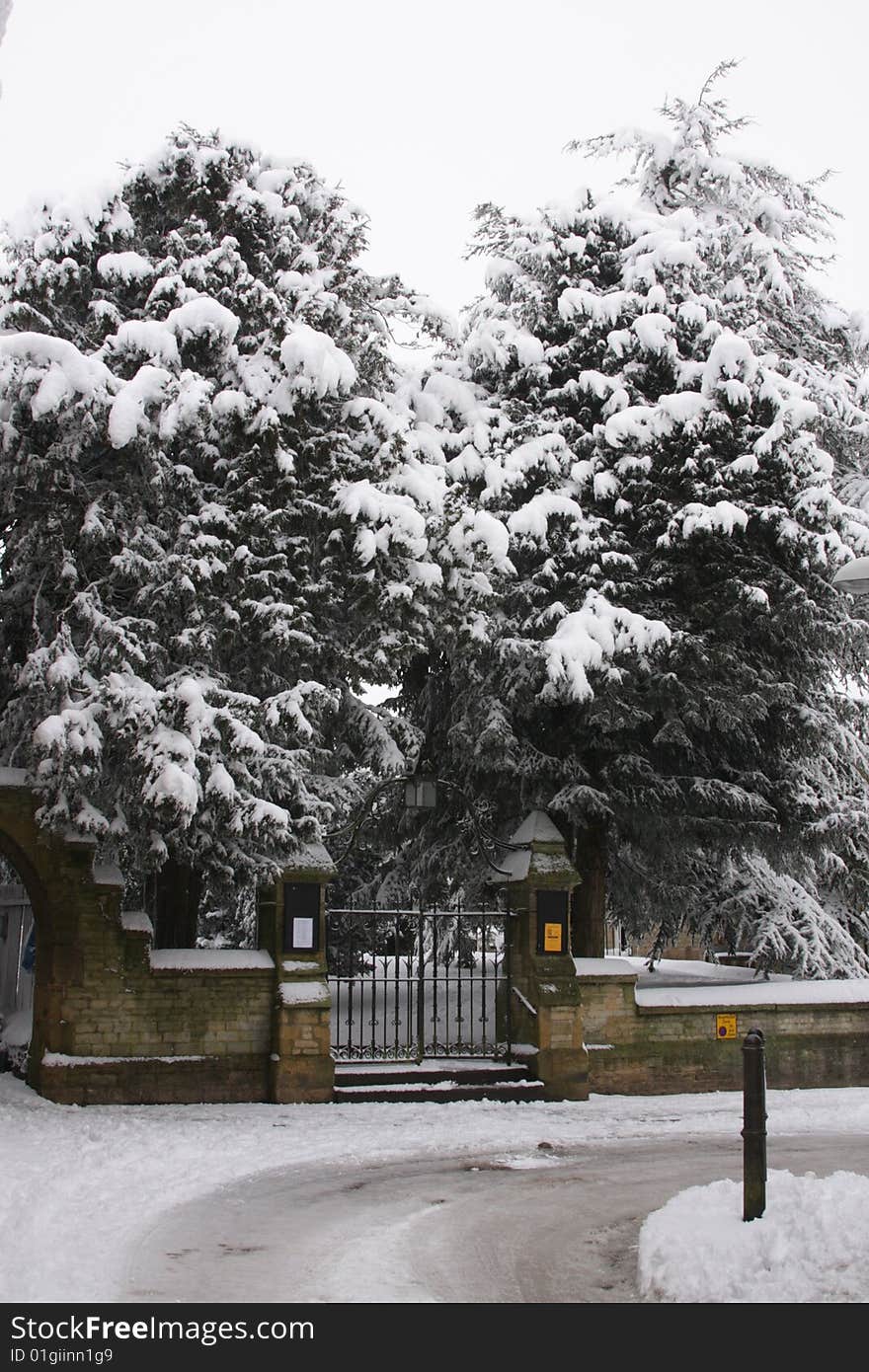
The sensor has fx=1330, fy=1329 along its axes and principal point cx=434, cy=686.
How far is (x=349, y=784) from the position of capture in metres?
16.1

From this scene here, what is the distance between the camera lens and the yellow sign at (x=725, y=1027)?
15750 mm

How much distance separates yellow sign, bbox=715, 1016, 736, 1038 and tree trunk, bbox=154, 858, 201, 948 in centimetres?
627

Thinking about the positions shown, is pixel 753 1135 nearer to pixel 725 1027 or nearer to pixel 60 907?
pixel 60 907

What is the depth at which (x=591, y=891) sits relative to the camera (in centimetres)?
1786

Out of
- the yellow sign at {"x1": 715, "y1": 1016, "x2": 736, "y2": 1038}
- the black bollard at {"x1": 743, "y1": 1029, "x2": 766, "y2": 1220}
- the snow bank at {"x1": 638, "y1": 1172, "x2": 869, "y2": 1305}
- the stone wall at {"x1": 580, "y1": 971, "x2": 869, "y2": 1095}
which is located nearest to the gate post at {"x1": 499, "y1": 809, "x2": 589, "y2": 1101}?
the stone wall at {"x1": 580, "y1": 971, "x2": 869, "y2": 1095}

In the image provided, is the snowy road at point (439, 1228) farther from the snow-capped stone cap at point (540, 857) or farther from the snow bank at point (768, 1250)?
the snow-capped stone cap at point (540, 857)

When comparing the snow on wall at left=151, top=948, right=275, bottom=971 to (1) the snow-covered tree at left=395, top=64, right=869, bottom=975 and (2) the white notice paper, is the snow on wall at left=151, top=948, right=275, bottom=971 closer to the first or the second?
(2) the white notice paper

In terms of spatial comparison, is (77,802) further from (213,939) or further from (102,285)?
(213,939)

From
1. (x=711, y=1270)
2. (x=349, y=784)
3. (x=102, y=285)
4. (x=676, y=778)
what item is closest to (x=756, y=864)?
(x=676, y=778)

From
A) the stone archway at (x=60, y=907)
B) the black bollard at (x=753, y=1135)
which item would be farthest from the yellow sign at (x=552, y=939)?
the black bollard at (x=753, y=1135)

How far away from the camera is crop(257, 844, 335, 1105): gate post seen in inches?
543

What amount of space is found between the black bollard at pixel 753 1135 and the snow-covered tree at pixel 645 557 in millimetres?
8264

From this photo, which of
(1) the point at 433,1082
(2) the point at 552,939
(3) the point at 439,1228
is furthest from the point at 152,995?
(3) the point at 439,1228

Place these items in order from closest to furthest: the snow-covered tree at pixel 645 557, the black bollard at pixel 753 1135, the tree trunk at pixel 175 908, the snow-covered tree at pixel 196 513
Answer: the black bollard at pixel 753 1135 → the snow-covered tree at pixel 196 513 → the tree trunk at pixel 175 908 → the snow-covered tree at pixel 645 557
